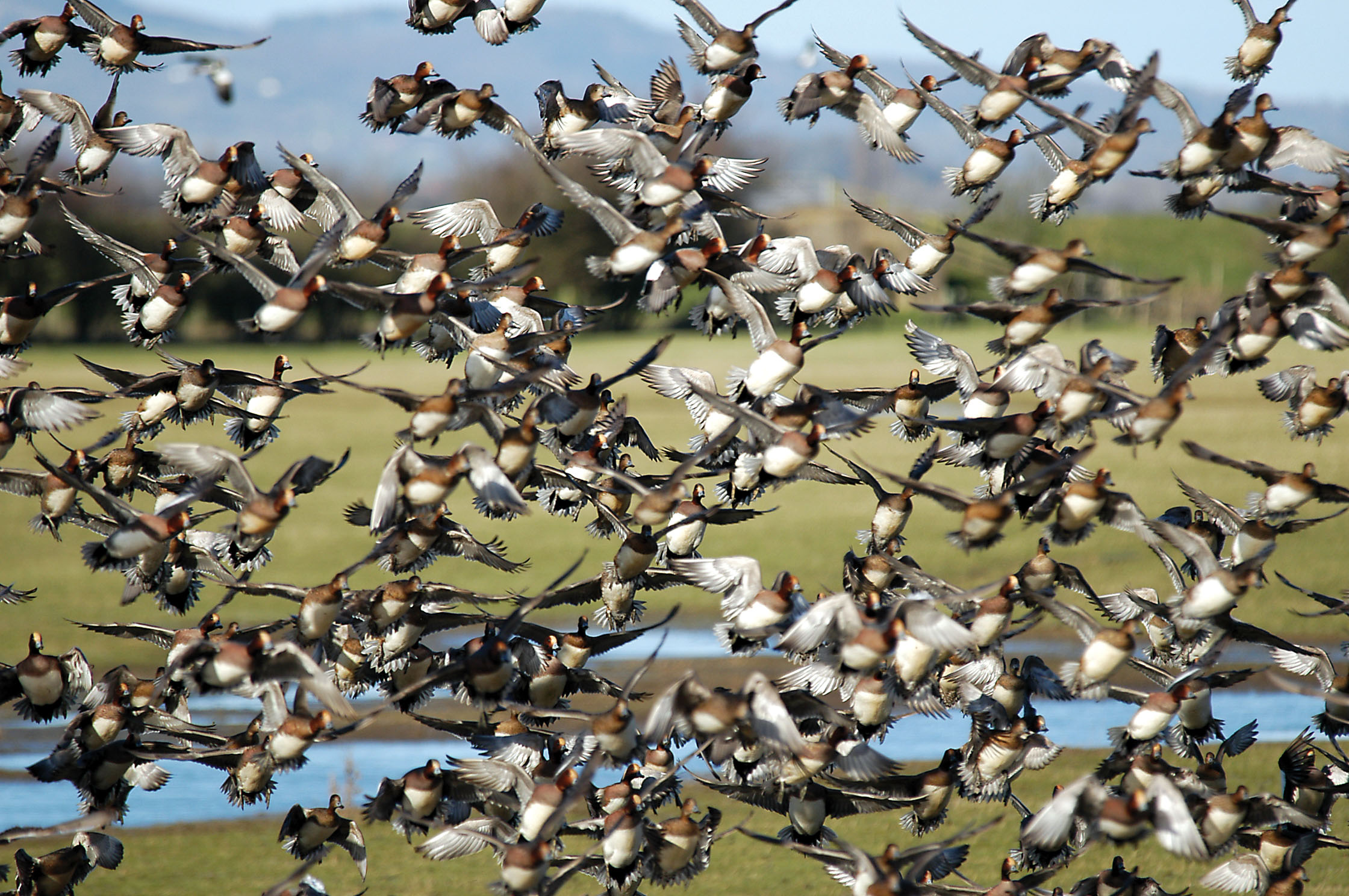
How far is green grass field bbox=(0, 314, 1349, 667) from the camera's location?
14.4 m

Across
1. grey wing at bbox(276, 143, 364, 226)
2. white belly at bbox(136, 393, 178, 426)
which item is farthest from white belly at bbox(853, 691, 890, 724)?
white belly at bbox(136, 393, 178, 426)

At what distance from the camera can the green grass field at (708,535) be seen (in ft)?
47.3

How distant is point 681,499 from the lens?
550 cm

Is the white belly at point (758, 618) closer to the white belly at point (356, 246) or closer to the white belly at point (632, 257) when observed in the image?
the white belly at point (632, 257)

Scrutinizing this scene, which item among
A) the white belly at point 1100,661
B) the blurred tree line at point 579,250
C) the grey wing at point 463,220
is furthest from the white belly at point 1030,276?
the blurred tree line at point 579,250

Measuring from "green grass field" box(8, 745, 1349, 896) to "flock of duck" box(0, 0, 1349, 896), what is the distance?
146 centimetres

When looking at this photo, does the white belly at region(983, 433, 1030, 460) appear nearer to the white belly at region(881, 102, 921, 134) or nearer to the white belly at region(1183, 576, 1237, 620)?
the white belly at region(1183, 576, 1237, 620)

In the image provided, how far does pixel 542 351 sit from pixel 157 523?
1.74 metres

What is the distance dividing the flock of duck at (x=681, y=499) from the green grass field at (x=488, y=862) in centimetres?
146

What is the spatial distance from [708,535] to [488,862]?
1157 cm

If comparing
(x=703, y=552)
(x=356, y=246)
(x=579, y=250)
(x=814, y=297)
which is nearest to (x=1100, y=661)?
(x=814, y=297)

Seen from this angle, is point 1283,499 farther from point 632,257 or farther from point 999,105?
point 632,257

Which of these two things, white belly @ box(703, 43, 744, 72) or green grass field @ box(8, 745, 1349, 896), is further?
green grass field @ box(8, 745, 1349, 896)

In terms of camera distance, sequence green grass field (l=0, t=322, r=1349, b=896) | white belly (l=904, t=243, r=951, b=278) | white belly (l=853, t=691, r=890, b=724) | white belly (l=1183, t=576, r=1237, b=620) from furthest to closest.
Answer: green grass field (l=0, t=322, r=1349, b=896), white belly (l=904, t=243, r=951, b=278), white belly (l=853, t=691, r=890, b=724), white belly (l=1183, t=576, r=1237, b=620)
